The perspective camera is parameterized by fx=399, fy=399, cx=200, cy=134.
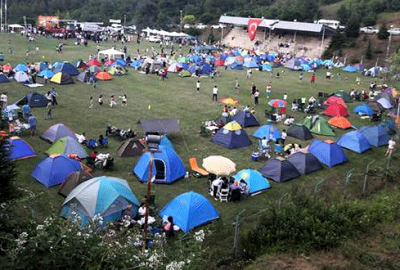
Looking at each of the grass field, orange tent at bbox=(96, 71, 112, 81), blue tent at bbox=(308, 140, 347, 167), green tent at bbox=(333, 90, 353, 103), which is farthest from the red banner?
blue tent at bbox=(308, 140, 347, 167)

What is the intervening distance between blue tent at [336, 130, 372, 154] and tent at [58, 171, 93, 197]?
44.2ft

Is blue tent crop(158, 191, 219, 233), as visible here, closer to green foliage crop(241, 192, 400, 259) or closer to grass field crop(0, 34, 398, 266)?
grass field crop(0, 34, 398, 266)

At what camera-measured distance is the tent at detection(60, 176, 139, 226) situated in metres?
12.3

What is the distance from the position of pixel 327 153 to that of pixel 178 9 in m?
90.9

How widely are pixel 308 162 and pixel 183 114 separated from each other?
9.97 meters

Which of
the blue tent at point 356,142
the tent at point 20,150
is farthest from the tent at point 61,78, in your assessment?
the blue tent at point 356,142

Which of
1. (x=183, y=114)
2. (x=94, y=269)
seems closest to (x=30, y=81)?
(x=183, y=114)

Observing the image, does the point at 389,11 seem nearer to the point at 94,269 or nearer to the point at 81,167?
the point at 81,167

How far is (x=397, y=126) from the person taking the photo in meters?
23.4

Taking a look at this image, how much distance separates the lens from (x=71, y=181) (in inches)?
547

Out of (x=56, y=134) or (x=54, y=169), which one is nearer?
(x=54, y=169)

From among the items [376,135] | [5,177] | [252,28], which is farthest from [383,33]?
[5,177]

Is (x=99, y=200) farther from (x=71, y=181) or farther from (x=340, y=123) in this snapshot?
(x=340, y=123)

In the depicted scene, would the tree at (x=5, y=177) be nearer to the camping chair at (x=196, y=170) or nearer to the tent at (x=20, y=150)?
the tent at (x=20, y=150)
